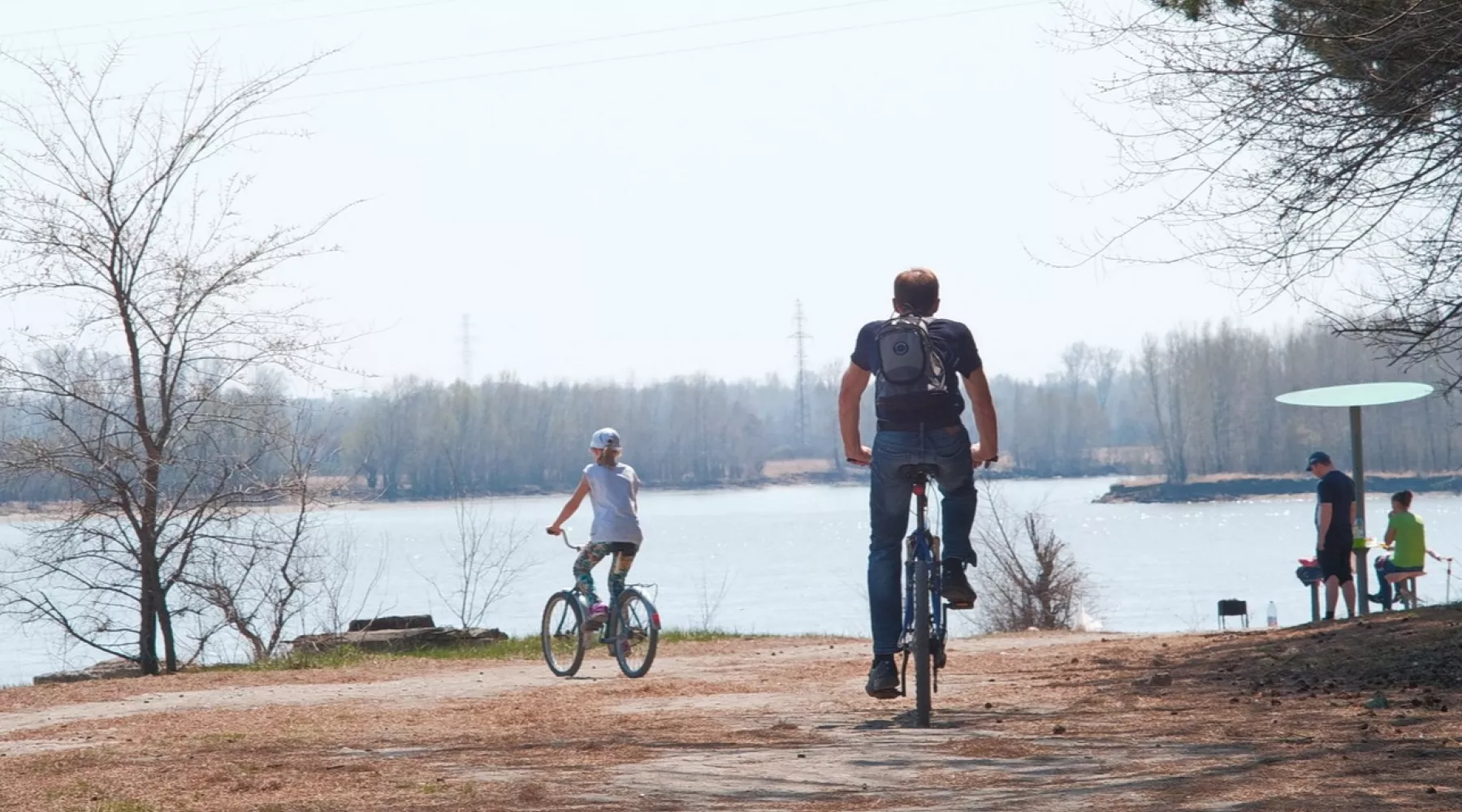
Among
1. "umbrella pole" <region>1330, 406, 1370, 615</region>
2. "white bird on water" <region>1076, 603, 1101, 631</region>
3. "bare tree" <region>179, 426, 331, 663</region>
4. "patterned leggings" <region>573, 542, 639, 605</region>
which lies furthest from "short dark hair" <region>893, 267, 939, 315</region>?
"white bird on water" <region>1076, 603, 1101, 631</region>

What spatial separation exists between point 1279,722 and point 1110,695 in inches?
58.6

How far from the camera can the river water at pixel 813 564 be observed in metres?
32.7

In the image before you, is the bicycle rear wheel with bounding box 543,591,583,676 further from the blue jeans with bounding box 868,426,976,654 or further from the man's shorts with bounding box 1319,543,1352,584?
the man's shorts with bounding box 1319,543,1352,584

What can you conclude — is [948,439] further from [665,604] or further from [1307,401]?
[665,604]

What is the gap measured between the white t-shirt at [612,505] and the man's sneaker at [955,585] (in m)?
4.28

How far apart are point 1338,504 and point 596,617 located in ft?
25.2

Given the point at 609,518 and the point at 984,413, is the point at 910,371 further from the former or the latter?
the point at 609,518

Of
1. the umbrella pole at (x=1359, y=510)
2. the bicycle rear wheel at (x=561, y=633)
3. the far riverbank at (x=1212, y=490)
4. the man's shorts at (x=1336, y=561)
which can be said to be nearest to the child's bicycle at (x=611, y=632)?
the bicycle rear wheel at (x=561, y=633)

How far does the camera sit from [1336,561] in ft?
51.1

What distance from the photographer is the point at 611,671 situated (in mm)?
12078

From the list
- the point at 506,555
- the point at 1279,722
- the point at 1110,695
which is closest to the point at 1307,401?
the point at 1110,695

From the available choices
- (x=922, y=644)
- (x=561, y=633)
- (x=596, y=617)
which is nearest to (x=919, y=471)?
(x=922, y=644)

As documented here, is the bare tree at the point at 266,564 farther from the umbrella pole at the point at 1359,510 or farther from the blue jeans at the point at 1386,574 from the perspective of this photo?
the blue jeans at the point at 1386,574

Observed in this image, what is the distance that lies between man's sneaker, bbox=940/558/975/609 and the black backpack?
76 cm
